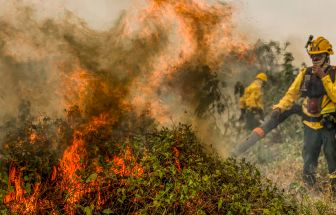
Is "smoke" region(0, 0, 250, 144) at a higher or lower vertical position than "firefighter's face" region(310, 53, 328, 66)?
lower

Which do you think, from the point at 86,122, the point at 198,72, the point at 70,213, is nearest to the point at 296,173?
the point at 198,72

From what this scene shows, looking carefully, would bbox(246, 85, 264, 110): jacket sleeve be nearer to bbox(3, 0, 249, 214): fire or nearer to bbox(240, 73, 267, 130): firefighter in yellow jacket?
bbox(240, 73, 267, 130): firefighter in yellow jacket

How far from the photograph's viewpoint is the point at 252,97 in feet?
36.5

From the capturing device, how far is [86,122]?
6977 millimetres

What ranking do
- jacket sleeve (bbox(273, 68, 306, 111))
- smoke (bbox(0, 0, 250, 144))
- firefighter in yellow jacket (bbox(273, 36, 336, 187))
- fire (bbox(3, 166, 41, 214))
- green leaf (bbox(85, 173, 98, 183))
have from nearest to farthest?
fire (bbox(3, 166, 41, 214))
green leaf (bbox(85, 173, 98, 183))
smoke (bbox(0, 0, 250, 144))
firefighter in yellow jacket (bbox(273, 36, 336, 187))
jacket sleeve (bbox(273, 68, 306, 111))

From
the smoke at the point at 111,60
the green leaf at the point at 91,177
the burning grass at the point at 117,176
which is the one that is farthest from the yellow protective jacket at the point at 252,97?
the green leaf at the point at 91,177

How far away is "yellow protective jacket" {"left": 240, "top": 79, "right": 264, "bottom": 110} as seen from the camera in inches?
438

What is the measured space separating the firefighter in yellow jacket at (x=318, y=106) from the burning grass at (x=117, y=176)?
192cm

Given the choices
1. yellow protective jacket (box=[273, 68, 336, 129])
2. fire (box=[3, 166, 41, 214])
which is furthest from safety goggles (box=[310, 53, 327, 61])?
fire (box=[3, 166, 41, 214])

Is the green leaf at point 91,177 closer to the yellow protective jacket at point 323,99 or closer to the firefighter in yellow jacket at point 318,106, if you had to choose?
the firefighter in yellow jacket at point 318,106

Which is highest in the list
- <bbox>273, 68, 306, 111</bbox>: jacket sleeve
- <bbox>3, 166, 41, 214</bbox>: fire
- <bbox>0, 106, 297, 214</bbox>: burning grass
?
<bbox>273, 68, 306, 111</bbox>: jacket sleeve

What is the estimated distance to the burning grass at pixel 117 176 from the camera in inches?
216

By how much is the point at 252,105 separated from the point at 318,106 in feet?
10.6

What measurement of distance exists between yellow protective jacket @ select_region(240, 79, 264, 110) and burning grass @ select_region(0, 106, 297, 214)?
4.38 m
